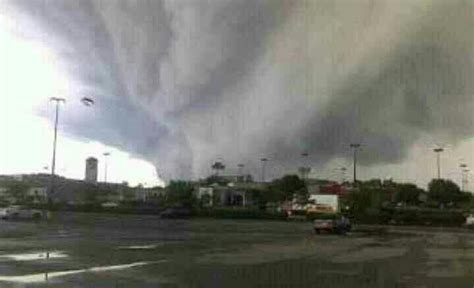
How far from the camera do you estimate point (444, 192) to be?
581 ft

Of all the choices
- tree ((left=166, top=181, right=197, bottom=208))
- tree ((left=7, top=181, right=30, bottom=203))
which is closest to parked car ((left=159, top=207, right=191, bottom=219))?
tree ((left=166, top=181, right=197, bottom=208))

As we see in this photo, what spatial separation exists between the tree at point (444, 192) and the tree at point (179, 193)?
189 ft

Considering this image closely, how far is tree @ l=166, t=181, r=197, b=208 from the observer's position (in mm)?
137625

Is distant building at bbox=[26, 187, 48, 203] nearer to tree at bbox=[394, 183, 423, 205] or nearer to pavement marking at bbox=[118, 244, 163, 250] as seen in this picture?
tree at bbox=[394, 183, 423, 205]

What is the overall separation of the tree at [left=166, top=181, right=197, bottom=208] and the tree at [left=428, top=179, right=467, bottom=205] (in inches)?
2270

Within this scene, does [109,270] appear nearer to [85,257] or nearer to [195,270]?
[195,270]

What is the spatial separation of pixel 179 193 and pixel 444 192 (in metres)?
65.8

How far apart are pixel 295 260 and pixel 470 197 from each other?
170 meters

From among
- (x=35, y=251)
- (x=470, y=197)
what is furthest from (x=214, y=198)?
(x=35, y=251)

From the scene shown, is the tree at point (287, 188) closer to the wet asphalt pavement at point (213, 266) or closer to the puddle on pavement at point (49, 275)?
the wet asphalt pavement at point (213, 266)

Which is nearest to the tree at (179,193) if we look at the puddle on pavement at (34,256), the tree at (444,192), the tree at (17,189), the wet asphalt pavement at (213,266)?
the tree at (17,189)

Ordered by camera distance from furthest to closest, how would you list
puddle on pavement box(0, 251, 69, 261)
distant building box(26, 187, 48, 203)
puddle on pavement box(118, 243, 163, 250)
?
1. distant building box(26, 187, 48, 203)
2. puddle on pavement box(118, 243, 163, 250)
3. puddle on pavement box(0, 251, 69, 261)

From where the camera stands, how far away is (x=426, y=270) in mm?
22781

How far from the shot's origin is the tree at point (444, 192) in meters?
176
